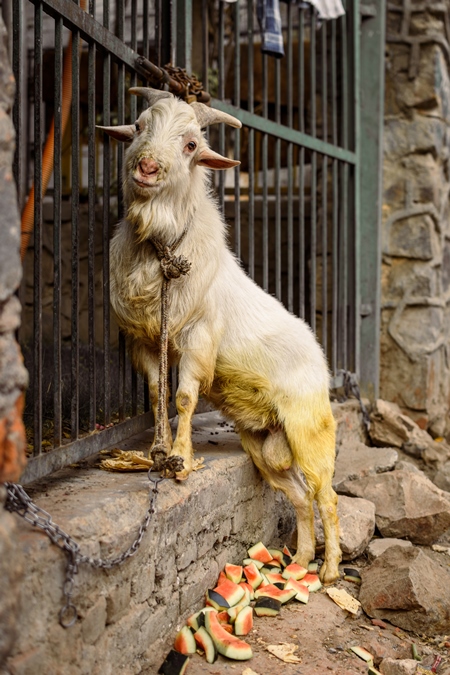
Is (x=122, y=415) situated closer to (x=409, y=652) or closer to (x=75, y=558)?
(x=75, y=558)

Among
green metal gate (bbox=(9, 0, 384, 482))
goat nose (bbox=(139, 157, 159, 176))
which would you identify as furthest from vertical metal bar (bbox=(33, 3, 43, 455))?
goat nose (bbox=(139, 157, 159, 176))

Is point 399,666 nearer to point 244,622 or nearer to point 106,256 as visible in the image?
point 244,622

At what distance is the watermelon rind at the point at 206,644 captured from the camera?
307 cm

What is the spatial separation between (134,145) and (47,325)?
4910mm

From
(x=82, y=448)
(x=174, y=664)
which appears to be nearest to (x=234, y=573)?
(x=174, y=664)

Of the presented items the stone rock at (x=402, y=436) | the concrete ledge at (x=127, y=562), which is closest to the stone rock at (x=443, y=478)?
the stone rock at (x=402, y=436)

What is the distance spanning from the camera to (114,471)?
3414 millimetres

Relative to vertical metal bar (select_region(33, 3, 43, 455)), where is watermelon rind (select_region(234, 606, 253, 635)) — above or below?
below

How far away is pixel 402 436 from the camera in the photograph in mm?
6184

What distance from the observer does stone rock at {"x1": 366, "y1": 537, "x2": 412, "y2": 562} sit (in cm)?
421

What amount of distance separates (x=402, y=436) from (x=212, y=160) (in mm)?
3475

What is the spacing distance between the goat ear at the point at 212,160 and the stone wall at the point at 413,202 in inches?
136

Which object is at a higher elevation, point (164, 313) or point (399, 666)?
point (164, 313)

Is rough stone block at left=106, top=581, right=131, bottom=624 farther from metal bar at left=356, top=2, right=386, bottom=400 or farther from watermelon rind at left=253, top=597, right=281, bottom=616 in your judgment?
metal bar at left=356, top=2, right=386, bottom=400
